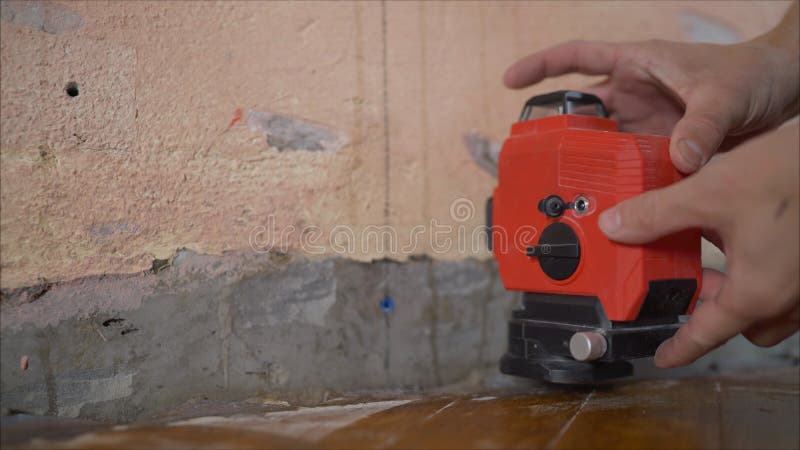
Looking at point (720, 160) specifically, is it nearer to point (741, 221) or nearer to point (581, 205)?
point (741, 221)

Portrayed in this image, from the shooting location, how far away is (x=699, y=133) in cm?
98

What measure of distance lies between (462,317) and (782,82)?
0.88 meters

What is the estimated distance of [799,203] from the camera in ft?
2.48

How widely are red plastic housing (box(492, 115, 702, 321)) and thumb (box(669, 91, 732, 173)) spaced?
0.02m

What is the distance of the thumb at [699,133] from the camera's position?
0.94m

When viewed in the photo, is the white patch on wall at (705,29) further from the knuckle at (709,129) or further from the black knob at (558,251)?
the black knob at (558,251)

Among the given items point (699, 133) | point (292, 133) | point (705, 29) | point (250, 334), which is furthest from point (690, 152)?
point (705, 29)

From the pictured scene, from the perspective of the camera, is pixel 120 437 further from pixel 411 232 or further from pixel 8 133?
pixel 411 232

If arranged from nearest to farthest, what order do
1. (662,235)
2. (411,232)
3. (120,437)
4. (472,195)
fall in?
(120,437)
(662,235)
(411,232)
(472,195)

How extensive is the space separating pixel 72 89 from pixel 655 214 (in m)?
0.92

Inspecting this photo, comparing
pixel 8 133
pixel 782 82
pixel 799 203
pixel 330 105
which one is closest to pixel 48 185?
pixel 8 133

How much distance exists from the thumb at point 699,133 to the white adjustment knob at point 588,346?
1.02ft

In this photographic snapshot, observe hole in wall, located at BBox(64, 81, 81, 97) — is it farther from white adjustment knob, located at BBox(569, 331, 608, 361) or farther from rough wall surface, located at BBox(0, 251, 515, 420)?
white adjustment knob, located at BBox(569, 331, 608, 361)

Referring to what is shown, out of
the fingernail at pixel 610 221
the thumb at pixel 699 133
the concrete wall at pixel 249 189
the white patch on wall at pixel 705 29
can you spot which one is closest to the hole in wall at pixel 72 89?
the concrete wall at pixel 249 189
